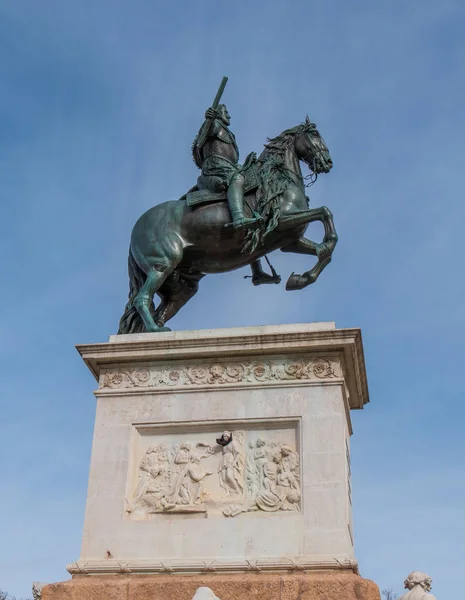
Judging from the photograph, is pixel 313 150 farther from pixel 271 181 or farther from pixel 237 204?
pixel 237 204

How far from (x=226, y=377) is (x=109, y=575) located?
2.95 meters

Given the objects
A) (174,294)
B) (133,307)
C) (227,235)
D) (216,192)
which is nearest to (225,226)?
(227,235)

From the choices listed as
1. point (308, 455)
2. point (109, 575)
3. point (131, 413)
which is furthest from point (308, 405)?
point (109, 575)

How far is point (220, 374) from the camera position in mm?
11641

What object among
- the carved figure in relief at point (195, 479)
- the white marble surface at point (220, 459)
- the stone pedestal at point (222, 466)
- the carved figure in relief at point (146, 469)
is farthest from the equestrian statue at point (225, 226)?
the carved figure in relief at point (195, 479)

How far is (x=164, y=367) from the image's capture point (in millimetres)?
11906

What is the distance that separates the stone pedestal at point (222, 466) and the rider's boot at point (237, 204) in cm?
169

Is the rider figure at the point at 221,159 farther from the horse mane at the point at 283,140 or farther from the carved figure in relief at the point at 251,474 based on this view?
the carved figure in relief at the point at 251,474

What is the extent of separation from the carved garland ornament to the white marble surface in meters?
0.02

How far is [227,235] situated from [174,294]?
4.97 feet

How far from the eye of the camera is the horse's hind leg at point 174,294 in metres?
13.7

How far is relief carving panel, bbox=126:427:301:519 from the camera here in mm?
10797

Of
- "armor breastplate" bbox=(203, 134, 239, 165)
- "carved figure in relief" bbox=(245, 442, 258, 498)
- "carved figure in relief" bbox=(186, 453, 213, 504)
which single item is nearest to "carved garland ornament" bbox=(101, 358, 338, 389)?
"carved figure in relief" bbox=(245, 442, 258, 498)

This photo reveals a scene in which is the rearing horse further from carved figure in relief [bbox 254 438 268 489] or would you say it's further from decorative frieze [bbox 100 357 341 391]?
carved figure in relief [bbox 254 438 268 489]
